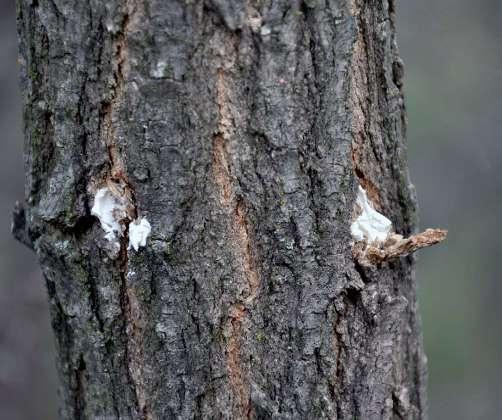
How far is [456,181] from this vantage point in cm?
486

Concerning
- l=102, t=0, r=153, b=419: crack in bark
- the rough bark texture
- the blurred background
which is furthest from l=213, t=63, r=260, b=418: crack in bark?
the blurred background

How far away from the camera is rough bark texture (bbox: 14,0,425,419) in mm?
1010

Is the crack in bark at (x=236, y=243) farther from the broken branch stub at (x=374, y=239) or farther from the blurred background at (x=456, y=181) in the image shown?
the blurred background at (x=456, y=181)

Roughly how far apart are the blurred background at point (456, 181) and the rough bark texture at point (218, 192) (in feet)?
10.1

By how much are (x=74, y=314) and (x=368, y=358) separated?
0.57 m

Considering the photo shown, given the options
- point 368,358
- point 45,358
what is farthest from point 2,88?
point 368,358

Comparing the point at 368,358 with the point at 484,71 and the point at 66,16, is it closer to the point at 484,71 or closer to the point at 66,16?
the point at 66,16

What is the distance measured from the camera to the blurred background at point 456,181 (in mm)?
4613

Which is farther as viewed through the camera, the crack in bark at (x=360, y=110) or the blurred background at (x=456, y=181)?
the blurred background at (x=456, y=181)

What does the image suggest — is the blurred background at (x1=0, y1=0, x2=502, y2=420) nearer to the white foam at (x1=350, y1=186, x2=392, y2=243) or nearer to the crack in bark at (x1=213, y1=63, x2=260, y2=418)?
the crack in bark at (x1=213, y1=63, x2=260, y2=418)

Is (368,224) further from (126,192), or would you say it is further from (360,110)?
(126,192)

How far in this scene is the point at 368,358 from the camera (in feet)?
3.89

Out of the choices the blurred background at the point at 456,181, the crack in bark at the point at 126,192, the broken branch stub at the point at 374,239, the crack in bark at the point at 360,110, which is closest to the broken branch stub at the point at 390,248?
the broken branch stub at the point at 374,239

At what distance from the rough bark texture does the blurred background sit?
10.1 ft
